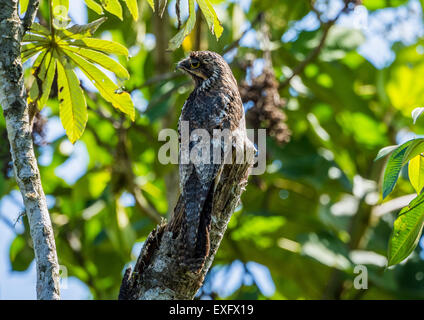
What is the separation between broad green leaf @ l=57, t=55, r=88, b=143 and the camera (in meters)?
3.76

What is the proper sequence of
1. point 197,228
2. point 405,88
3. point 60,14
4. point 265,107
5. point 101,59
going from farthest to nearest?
point 405,88 < point 265,107 < point 101,59 < point 60,14 < point 197,228

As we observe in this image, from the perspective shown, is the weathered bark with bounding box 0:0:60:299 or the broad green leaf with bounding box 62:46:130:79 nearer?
the weathered bark with bounding box 0:0:60:299

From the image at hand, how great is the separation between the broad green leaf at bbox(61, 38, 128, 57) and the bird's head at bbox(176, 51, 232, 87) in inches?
35.1

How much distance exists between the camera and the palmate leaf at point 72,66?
11.6 ft

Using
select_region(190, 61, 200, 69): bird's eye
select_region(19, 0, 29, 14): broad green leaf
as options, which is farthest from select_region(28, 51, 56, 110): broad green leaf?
select_region(190, 61, 200, 69): bird's eye

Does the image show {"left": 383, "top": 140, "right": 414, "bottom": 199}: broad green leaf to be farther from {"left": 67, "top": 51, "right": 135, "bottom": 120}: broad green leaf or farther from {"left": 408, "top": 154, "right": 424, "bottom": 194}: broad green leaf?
{"left": 67, "top": 51, "right": 135, "bottom": 120}: broad green leaf

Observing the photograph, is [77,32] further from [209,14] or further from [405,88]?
[405,88]

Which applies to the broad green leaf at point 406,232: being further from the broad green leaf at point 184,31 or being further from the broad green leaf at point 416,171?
the broad green leaf at point 184,31

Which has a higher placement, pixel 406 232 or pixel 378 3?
pixel 378 3

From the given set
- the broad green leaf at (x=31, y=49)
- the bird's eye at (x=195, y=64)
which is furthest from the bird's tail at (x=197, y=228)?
the bird's eye at (x=195, y=64)

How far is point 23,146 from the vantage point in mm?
3037

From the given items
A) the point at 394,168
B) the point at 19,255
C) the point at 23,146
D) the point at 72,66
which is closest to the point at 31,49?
the point at 72,66

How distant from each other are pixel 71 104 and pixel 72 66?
24cm
